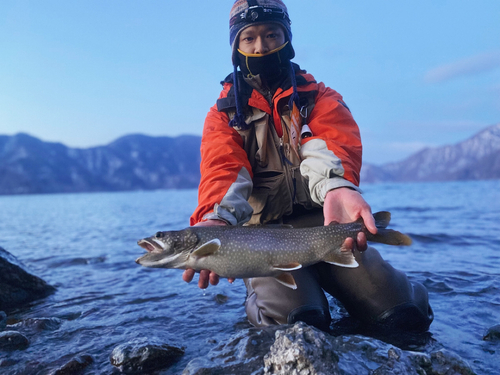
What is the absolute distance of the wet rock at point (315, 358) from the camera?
8.58 ft

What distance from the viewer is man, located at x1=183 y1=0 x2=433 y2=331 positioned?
389 centimetres

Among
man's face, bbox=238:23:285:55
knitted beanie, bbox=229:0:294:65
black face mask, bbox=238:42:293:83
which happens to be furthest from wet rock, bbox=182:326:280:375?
knitted beanie, bbox=229:0:294:65

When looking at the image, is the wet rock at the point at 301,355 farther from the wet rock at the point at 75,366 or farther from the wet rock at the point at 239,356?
the wet rock at the point at 75,366

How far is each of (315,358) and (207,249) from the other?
1.31 m

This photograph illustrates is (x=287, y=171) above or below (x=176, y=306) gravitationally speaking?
above

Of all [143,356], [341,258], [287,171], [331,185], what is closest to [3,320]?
[143,356]

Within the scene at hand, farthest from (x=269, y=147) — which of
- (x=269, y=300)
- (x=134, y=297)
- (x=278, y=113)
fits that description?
(x=134, y=297)

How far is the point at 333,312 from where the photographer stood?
15.1 ft

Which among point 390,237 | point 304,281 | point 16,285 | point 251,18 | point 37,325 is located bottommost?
point 37,325

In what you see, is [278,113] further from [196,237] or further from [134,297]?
[134,297]

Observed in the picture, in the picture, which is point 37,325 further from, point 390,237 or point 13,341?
point 390,237

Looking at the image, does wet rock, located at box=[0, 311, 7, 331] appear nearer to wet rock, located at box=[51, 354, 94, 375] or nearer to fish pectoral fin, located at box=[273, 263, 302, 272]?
wet rock, located at box=[51, 354, 94, 375]

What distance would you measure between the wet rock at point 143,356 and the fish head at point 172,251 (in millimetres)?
794

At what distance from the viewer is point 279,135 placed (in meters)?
4.62
